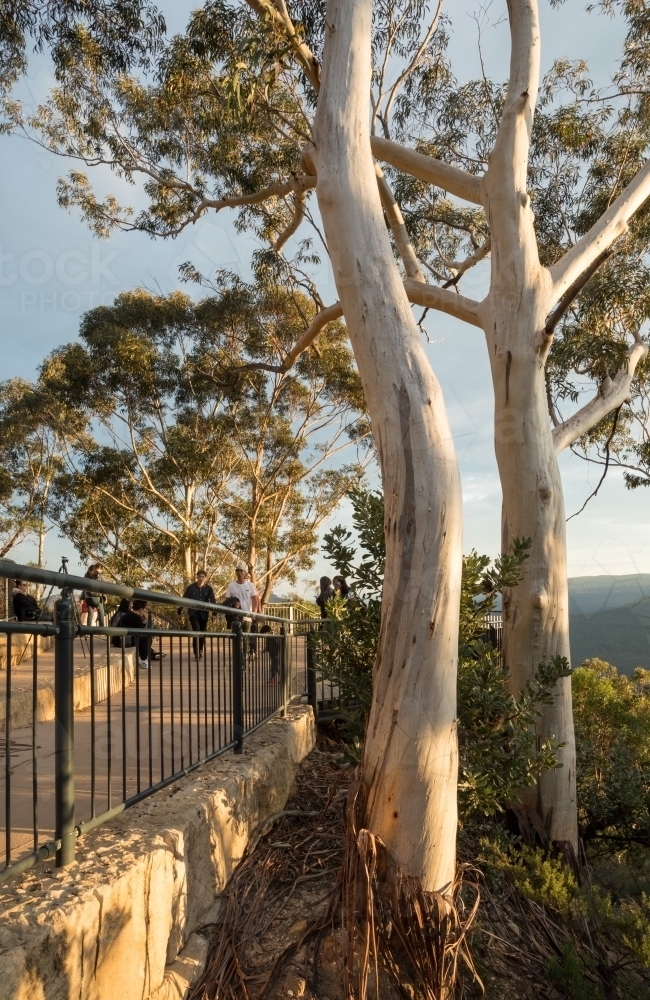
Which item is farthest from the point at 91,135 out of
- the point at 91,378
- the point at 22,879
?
the point at 22,879

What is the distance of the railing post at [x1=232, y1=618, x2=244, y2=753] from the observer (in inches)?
169

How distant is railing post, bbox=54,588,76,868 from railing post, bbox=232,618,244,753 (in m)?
1.86

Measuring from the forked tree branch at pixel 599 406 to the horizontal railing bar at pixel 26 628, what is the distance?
5127 mm

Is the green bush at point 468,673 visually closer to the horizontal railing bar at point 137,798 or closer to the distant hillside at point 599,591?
the horizontal railing bar at point 137,798

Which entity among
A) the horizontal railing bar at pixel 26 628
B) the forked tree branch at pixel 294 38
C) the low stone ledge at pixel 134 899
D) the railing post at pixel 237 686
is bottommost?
the low stone ledge at pixel 134 899

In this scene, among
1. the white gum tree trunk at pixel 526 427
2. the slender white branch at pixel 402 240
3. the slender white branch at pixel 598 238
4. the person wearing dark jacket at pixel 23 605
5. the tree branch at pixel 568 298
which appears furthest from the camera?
the person wearing dark jacket at pixel 23 605

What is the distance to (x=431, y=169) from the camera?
6.61 metres

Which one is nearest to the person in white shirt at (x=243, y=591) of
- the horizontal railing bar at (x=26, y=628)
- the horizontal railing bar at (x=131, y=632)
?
the horizontal railing bar at (x=131, y=632)

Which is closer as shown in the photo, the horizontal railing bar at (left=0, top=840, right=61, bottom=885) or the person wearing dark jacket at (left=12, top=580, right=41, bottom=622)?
the horizontal railing bar at (left=0, top=840, right=61, bottom=885)

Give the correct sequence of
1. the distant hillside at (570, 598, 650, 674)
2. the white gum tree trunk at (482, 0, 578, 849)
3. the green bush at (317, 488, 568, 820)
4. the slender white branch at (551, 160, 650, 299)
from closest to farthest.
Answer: the green bush at (317, 488, 568, 820), the white gum tree trunk at (482, 0, 578, 849), the slender white branch at (551, 160, 650, 299), the distant hillside at (570, 598, 650, 674)

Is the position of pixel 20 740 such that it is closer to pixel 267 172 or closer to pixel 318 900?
pixel 318 900

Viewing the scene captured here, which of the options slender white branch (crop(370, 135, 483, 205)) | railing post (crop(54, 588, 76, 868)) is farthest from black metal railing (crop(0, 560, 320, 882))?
slender white branch (crop(370, 135, 483, 205))

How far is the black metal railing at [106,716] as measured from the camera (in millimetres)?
2400

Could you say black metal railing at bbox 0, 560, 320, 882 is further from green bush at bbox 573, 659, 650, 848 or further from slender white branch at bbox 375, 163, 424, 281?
slender white branch at bbox 375, 163, 424, 281
